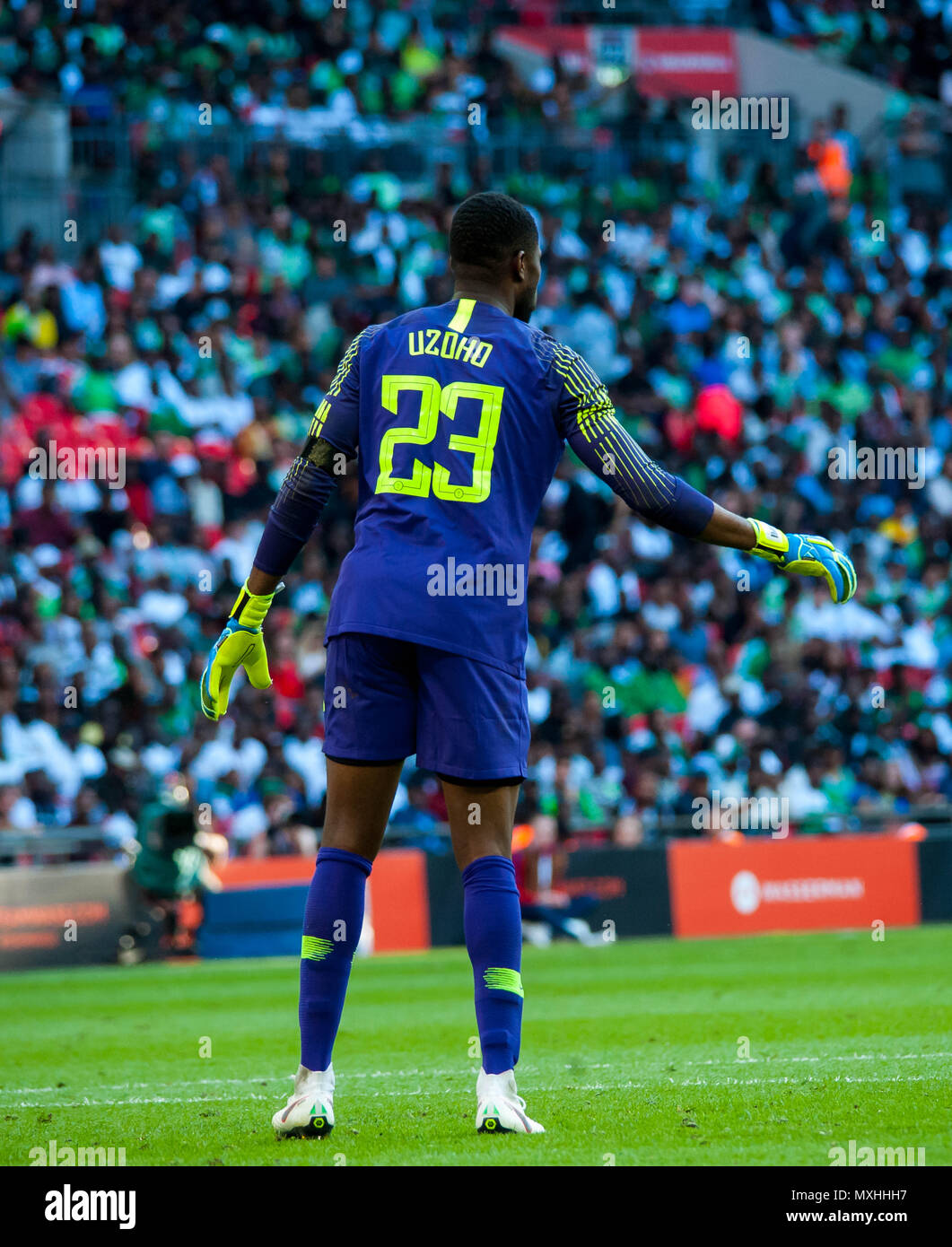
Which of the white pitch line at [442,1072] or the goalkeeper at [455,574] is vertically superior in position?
the goalkeeper at [455,574]

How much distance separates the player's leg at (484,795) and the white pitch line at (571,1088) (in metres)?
1.11

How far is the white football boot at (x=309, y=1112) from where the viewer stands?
475 cm

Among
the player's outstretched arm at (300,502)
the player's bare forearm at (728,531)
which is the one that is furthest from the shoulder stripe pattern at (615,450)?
the player's outstretched arm at (300,502)

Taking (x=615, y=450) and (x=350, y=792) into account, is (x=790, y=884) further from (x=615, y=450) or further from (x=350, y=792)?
(x=350, y=792)

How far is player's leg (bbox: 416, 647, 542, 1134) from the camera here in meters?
4.83

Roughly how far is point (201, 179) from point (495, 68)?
197 inches

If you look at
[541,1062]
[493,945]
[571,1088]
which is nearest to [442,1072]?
[541,1062]

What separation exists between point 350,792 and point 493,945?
21.7 inches

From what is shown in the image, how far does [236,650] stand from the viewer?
540 cm

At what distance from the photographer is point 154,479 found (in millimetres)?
18016

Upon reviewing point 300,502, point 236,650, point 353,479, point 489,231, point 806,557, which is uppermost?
point 353,479

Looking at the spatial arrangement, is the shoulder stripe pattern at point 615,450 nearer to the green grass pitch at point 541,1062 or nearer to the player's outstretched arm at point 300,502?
the player's outstretched arm at point 300,502

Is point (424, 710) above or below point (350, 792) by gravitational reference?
above

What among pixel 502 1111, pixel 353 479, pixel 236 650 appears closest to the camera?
pixel 502 1111
